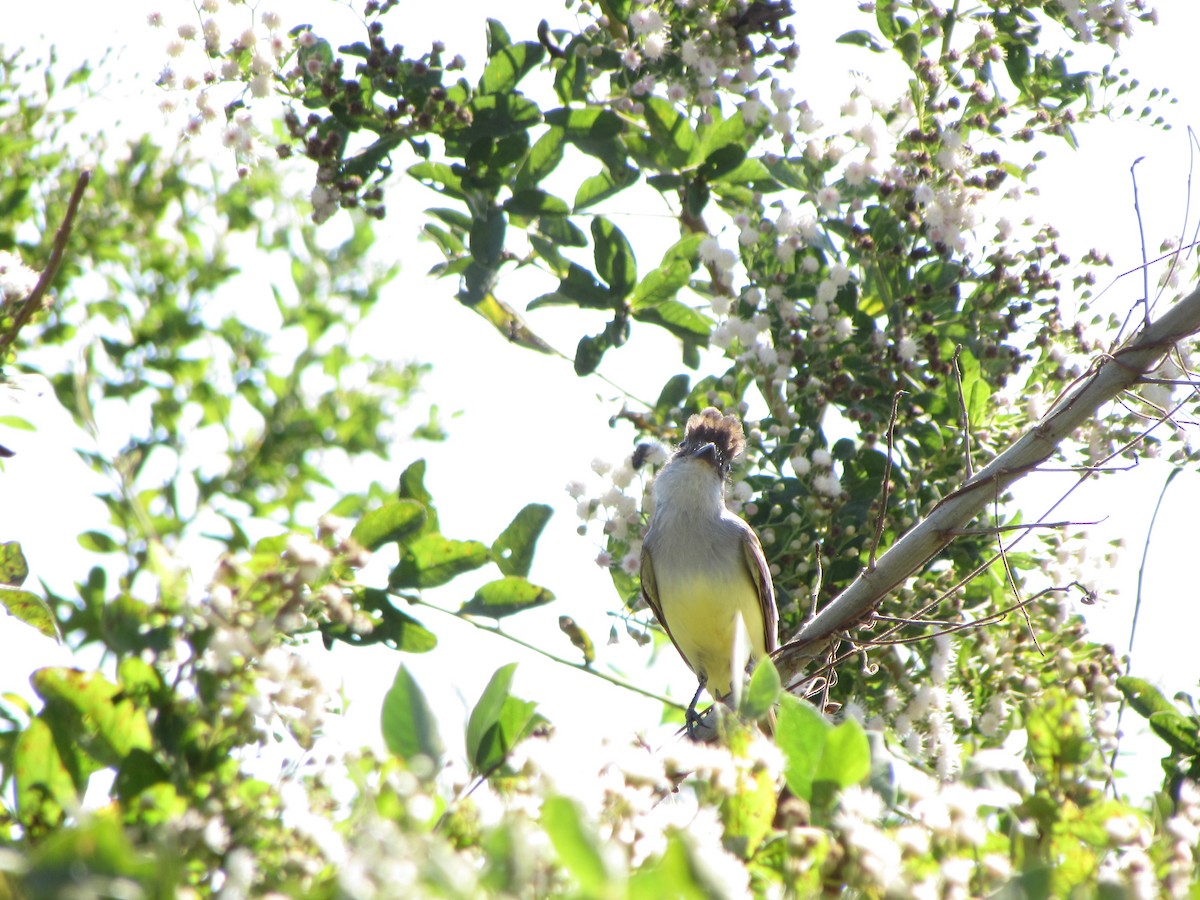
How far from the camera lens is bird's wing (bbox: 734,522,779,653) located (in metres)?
3.90

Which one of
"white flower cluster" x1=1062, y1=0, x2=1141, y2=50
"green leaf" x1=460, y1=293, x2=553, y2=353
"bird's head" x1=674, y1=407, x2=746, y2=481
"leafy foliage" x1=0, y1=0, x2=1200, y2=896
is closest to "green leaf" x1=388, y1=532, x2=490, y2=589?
"leafy foliage" x1=0, y1=0, x2=1200, y2=896

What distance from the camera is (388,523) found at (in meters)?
2.25

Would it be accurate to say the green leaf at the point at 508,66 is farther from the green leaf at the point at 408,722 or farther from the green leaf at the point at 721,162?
the green leaf at the point at 408,722

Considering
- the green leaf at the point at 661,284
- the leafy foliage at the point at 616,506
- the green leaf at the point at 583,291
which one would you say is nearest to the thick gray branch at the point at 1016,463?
the leafy foliage at the point at 616,506

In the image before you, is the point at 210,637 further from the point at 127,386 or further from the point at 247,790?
the point at 127,386

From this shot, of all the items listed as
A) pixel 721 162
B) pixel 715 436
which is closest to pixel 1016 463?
pixel 721 162

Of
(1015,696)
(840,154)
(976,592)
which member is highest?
(840,154)

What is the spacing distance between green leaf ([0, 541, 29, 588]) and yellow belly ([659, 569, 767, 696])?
3.11 metres

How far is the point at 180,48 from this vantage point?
3.64 meters

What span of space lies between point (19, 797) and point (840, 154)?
2.70 metres

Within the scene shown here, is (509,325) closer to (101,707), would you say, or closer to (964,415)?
(964,415)

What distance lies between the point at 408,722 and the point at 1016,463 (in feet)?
4.84

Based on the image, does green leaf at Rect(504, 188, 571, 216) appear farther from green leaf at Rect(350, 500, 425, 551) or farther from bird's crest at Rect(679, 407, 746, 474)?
green leaf at Rect(350, 500, 425, 551)

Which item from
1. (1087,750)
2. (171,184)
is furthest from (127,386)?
(1087,750)
